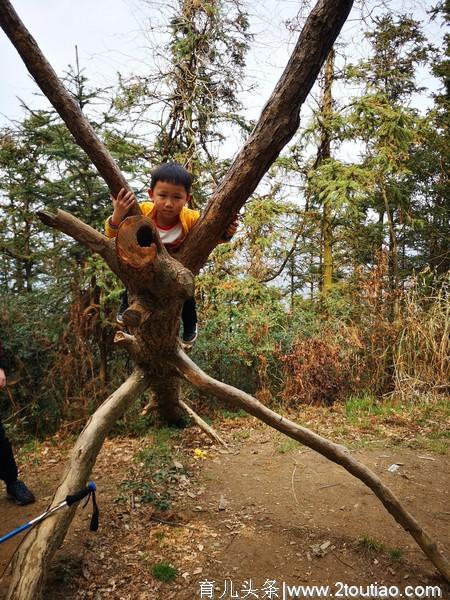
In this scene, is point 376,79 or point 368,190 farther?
point 376,79

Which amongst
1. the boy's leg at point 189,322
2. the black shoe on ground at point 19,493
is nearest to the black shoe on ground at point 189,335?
the boy's leg at point 189,322

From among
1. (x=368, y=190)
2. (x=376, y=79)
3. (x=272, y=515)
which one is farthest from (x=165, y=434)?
(x=376, y=79)

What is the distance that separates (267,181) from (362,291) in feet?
13.2

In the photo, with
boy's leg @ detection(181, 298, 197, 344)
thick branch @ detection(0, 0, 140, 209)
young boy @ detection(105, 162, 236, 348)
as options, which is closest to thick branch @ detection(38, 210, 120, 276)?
young boy @ detection(105, 162, 236, 348)

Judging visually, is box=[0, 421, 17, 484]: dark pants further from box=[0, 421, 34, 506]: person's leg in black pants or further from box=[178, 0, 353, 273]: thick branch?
box=[178, 0, 353, 273]: thick branch

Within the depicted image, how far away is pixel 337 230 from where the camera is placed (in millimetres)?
9984

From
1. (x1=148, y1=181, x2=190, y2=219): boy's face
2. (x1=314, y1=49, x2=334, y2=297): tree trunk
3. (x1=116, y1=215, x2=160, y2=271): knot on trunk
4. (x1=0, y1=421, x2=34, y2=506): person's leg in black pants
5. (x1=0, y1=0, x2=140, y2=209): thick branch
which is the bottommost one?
(x1=0, y1=421, x2=34, y2=506): person's leg in black pants

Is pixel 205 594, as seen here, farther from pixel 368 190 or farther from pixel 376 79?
pixel 376 79

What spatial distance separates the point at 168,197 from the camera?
8.29 ft

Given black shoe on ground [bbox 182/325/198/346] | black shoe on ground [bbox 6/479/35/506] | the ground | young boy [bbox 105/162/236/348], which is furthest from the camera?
black shoe on ground [bbox 182/325/198/346]

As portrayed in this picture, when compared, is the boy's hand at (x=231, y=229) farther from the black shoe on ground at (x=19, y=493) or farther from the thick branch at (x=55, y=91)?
the black shoe on ground at (x=19, y=493)

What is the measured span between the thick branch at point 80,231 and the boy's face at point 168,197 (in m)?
0.41

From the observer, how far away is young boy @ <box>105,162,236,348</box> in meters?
2.25

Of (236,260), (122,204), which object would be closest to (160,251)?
(122,204)
